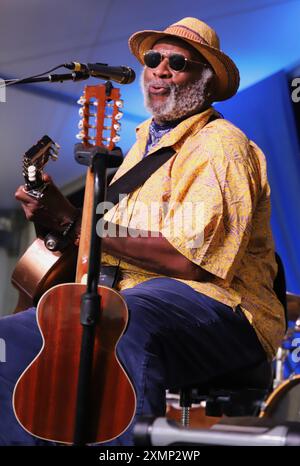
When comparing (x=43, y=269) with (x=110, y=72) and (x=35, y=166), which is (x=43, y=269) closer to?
(x=35, y=166)

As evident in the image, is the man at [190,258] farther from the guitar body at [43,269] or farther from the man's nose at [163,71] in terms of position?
the guitar body at [43,269]

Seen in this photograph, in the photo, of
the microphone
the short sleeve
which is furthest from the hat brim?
the microphone

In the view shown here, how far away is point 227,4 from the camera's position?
5969 mm

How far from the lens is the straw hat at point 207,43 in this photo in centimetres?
316

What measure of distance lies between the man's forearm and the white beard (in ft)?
2.18

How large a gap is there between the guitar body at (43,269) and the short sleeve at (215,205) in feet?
1.50

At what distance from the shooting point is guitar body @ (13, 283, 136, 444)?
2.32 m

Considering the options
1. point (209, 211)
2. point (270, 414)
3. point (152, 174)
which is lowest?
point (270, 414)

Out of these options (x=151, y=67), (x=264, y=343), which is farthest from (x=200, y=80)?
(x=264, y=343)

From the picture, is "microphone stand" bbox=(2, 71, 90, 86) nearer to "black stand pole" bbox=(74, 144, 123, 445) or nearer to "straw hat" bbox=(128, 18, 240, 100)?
"black stand pole" bbox=(74, 144, 123, 445)

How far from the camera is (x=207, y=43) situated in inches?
125

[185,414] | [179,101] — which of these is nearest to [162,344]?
[185,414]

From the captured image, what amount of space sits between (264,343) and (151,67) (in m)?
1.19

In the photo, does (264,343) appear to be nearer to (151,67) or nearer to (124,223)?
(124,223)
